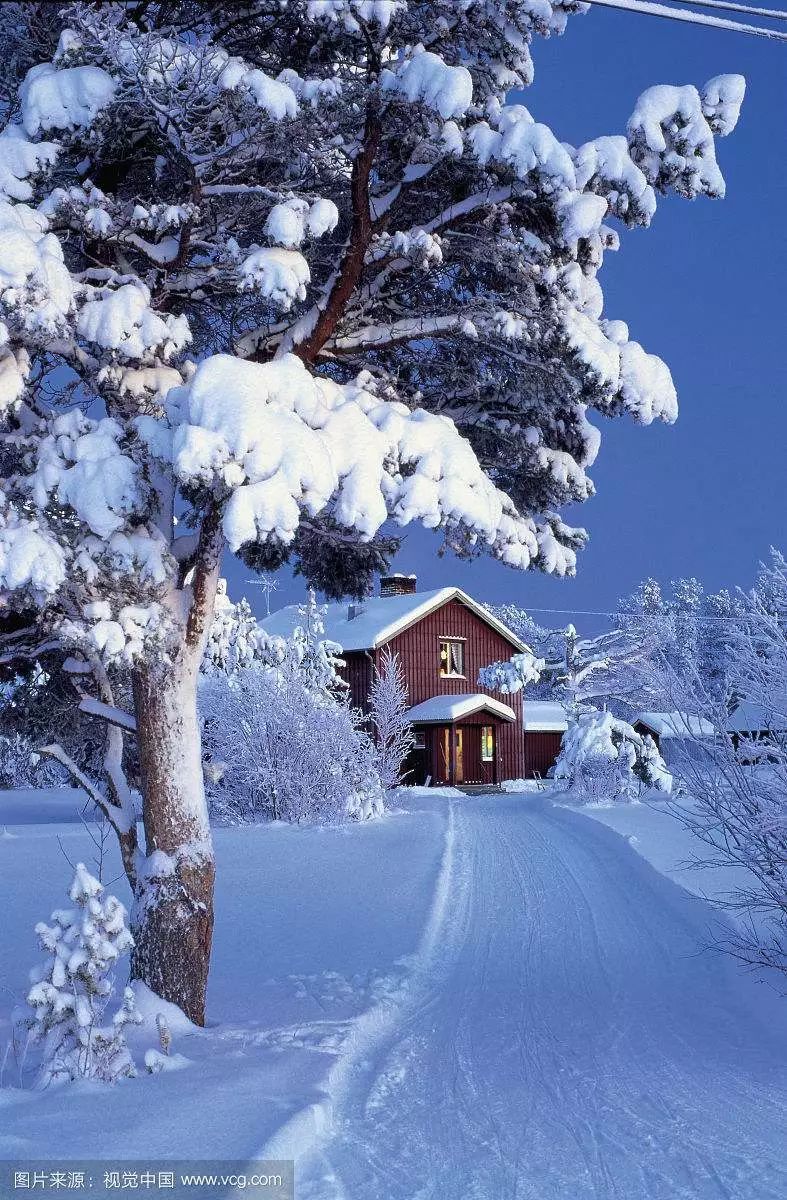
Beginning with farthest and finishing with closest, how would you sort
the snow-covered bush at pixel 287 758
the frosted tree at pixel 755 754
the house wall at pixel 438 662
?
the house wall at pixel 438 662 < the snow-covered bush at pixel 287 758 < the frosted tree at pixel 755 754

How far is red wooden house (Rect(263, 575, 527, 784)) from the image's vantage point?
36.3 meters

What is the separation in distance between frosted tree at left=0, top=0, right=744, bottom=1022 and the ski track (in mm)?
2026

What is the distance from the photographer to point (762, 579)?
7.44 meters

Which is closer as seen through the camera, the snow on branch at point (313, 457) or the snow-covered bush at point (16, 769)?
the snow on branch at point (313, 457)

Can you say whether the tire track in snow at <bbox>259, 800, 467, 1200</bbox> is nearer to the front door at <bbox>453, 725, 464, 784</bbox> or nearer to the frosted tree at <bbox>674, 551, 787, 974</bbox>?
the frosted tree at <bbox>674, 551, 787, 974</bbox>

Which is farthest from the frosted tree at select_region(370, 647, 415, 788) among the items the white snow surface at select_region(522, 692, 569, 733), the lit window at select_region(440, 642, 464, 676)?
the white snow surface at select_region(522, 692, 569, 733)

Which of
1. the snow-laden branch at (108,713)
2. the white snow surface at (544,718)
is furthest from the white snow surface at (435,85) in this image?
the white snow surface at (544,718)

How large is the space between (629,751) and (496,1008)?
64.9 ft

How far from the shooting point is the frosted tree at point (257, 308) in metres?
6.27

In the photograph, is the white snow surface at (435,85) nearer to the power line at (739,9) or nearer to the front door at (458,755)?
the power line at (739,9)

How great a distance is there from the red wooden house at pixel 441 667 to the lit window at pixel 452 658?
0.04 metres

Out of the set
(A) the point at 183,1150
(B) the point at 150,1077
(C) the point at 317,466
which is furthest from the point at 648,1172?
(C) the point at 317,466

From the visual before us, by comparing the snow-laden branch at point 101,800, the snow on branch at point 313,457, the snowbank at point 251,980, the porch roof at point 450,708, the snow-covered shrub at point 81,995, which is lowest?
the snowbank at point 251,980

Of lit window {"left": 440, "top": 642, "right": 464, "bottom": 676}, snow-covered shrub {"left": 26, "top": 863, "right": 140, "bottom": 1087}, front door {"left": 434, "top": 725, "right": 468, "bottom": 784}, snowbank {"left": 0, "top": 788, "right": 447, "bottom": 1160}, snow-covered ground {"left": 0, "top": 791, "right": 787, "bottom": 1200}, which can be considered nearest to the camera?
snow-covered ground {"left": 0, "top": 791, "right": 787, "bottom": 1200}
